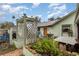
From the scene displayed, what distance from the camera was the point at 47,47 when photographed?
141 inches

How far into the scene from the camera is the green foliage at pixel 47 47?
11.7ft

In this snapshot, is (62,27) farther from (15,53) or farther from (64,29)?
(15,53)

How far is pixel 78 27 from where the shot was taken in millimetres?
3596

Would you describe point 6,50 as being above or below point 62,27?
below

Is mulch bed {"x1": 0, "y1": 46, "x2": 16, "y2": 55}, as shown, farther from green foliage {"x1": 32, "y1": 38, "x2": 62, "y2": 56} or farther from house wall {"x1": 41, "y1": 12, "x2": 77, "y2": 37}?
house wall {"x1": 41, "y1": 12, "x2": 77, "y2": 37}

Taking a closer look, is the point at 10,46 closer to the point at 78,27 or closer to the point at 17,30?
the point at 17,30

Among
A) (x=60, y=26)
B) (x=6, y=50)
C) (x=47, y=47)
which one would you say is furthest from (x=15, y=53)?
(x=60, y=26)

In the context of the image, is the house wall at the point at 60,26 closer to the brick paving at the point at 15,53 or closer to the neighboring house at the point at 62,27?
the neighboring house at the point at 62,27

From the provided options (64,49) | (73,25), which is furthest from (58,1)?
(64,49)

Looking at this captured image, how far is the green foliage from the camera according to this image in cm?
357

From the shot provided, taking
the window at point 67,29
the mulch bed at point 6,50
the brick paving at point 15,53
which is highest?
the window at point 67,29

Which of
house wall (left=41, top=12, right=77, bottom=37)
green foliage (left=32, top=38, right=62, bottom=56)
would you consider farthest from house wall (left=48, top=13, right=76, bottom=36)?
green foliage (left=32, top=38, right=62, bottom=56)

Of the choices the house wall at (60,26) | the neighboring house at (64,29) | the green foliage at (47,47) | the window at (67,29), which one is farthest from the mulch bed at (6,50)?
→ the window at (67,29)

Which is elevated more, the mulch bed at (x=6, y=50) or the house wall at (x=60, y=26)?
the house wall at (x=60, y=26)
